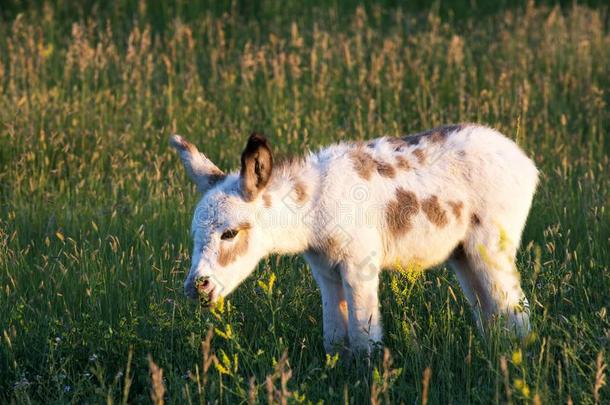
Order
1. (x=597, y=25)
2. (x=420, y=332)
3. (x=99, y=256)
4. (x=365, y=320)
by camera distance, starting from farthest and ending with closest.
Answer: (x=597, y=25)
(x=99, y=256)
(x=420, y=332)
(x=365, y=320)

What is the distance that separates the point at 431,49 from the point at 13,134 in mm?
5281

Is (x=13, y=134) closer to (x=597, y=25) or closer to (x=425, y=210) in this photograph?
(x=425, y=210)

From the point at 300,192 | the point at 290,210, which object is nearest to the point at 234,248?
the point at 290,210

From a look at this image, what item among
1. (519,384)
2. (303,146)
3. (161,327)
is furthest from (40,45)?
(519,384)

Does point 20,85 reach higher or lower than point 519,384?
higher

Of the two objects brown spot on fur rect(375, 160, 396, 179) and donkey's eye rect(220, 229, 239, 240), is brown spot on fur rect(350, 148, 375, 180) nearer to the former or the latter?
brown spot on fur rect(375, 160, 396, 179)

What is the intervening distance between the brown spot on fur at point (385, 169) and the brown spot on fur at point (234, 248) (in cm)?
92

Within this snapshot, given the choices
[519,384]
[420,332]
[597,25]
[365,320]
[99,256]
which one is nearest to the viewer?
[519,384]

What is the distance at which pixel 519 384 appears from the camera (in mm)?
4062

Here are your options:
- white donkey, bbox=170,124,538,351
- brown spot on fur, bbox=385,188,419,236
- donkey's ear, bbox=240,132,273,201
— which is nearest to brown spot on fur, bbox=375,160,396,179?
white donkey, bbox=170,124,538,351

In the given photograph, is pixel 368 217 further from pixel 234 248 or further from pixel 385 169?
pixel 234 248

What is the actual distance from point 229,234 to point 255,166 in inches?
16.1

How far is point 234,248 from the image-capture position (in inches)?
212

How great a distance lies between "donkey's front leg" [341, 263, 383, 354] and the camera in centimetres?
557
